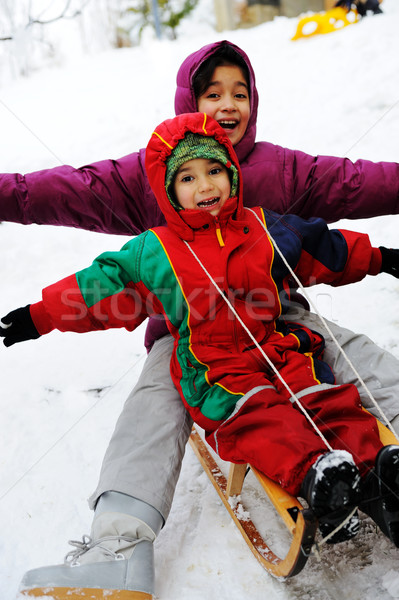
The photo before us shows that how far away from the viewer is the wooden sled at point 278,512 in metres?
1.04

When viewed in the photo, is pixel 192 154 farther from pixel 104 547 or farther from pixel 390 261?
pixel 104 547

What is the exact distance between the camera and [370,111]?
4113 mm

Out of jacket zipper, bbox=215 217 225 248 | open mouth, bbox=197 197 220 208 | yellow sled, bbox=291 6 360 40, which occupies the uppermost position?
yellow sled, bbox=291 6 360 40

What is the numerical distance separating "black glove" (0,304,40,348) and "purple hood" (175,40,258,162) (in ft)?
2.84

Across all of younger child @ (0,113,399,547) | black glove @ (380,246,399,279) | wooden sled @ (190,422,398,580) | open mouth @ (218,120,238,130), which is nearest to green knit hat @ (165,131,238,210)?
younger child @ (0,113,399,547)

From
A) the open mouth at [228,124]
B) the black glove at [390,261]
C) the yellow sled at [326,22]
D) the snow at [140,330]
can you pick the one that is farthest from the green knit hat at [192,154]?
the yellow sled at [326,22]

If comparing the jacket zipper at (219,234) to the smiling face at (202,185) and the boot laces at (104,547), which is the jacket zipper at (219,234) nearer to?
the smiling face at (202,185)

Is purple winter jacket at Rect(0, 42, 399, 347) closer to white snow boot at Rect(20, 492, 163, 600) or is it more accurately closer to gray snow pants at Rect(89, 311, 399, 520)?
gray snow pants at Rect(89, 311, 399, 520)

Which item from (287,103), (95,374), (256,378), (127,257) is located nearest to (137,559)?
(256,378)

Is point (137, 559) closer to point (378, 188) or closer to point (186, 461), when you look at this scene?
point (186, 461)

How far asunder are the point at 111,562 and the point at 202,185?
3.33ft

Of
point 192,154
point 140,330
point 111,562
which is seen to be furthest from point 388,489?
point 140,330

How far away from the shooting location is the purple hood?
167 centimetres

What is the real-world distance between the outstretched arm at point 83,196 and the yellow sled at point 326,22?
190 inches
